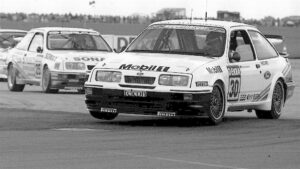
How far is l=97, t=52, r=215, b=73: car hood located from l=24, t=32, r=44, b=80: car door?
859 cm

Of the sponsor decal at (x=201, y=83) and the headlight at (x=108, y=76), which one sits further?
the headlight at (x=108, y=76)

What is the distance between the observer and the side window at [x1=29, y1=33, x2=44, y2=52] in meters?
22.1

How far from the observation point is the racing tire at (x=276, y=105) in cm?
1484

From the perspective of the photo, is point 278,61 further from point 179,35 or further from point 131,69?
point 131,69

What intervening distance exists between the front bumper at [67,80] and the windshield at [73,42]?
0.84 m

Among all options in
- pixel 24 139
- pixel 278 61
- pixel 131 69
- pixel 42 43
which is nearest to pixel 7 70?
pixel 42 43

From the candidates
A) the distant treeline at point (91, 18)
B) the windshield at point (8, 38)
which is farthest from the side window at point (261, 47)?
the distant treeline at point (91, 18)

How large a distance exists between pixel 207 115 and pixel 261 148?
2.73 meters

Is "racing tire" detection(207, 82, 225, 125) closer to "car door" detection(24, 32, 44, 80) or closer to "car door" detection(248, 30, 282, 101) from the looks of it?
"car door" detection(248, 30, 282, 101)

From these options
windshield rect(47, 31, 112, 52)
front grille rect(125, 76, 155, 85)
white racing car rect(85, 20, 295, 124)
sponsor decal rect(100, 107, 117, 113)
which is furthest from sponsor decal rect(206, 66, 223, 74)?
windshield rect(47, 31, 112, 52)

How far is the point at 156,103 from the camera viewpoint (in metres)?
12.6

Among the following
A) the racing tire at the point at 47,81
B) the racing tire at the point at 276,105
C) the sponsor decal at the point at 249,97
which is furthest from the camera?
the racing tire at the point at 47,81

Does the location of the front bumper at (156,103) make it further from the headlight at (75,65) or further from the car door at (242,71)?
the headlight at (75,65)

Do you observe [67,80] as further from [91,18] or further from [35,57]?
[91,18]
